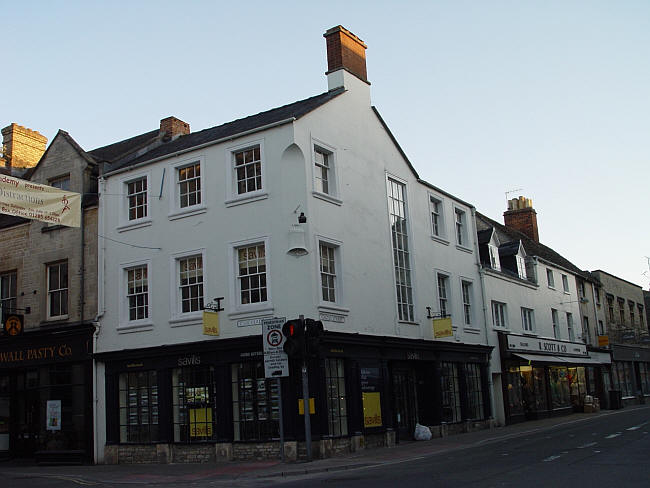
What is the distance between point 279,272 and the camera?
19125 millimetres

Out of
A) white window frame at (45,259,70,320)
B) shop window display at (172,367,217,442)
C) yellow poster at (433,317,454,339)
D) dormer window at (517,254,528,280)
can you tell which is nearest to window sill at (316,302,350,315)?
shop window display at (172,367,217,442)

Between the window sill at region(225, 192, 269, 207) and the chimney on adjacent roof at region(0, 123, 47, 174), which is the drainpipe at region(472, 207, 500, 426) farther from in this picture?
the chimney on adjacent roof at region(0, 123, 47, 174)

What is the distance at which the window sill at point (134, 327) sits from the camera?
68.9ft

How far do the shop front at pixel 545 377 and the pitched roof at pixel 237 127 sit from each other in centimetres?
1363

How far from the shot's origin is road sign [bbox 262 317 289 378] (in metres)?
16.8

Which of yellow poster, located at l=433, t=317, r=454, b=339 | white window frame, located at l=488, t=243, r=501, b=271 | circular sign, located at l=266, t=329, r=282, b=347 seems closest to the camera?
circular sign, located at l=266, t=329, r=282, b=347

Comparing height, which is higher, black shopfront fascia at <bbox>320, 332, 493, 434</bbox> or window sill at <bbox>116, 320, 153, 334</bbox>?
window sill at <bbox>116, 320, 153, 334</bbox>

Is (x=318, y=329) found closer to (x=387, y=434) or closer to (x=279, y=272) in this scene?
(x=279, y=272)

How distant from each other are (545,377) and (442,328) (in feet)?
39.3

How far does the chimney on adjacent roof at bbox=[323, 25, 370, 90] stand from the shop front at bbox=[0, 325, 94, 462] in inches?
459

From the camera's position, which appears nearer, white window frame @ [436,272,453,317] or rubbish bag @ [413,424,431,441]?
rubbish bag @ [413,424,431,441]

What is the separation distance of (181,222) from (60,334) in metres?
5.49

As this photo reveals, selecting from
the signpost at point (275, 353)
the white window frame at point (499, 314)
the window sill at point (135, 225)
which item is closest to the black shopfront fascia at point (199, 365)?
the signpost at point (275, 353)

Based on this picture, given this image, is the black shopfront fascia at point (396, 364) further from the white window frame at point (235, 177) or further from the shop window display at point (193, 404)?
the white window frame at point (235, 177)
